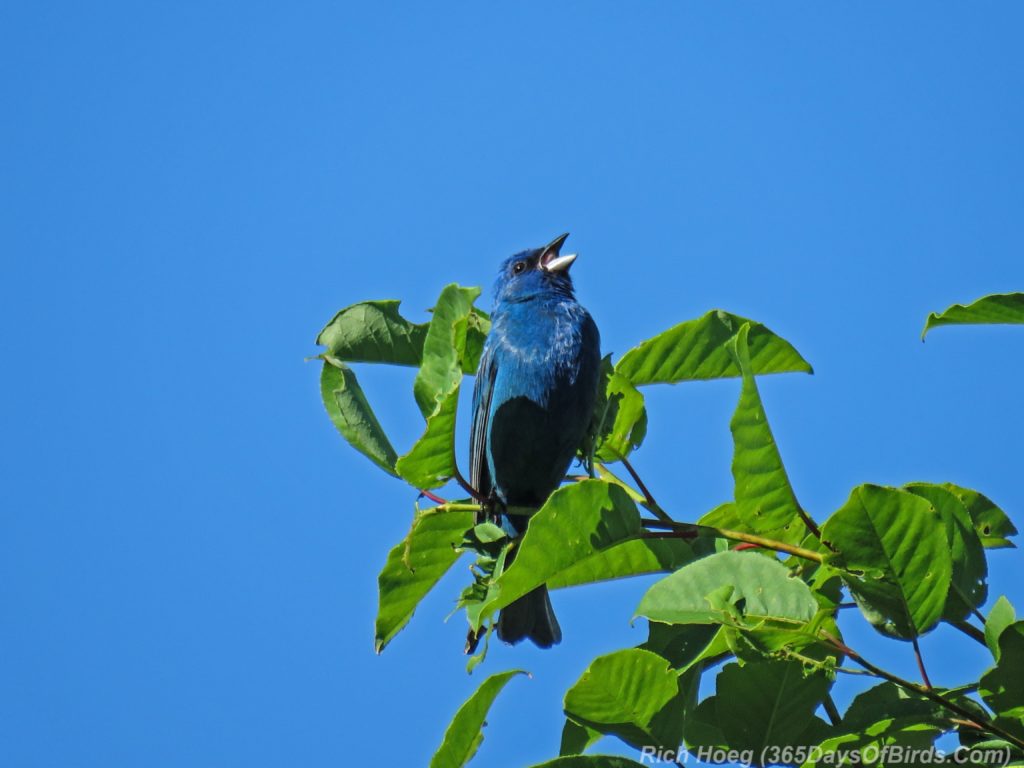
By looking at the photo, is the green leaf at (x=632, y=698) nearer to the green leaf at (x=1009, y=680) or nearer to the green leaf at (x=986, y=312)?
the green leaf at (x=1009, y=680)

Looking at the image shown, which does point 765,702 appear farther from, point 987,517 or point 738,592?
point 987,517

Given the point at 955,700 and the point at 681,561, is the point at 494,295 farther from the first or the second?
the point at 955,700

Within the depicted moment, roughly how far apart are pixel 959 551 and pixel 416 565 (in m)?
1.37

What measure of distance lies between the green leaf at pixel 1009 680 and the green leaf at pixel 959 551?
219 mm

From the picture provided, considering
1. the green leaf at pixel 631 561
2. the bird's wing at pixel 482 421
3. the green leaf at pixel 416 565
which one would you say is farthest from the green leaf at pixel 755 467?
the bird's wing at pixel 482 421

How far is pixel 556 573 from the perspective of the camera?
8.23 feet

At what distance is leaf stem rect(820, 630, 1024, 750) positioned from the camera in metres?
2.20

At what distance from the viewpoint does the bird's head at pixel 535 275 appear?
18.6ft

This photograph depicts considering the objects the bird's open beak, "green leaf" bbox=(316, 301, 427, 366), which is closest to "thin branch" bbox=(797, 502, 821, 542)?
"green leaf" bbox=(316, 301, 427, 366)

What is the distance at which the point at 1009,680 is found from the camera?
7.23 feet

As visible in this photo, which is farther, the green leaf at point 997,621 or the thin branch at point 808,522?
the thin branch at point 808,522

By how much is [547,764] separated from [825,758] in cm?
54

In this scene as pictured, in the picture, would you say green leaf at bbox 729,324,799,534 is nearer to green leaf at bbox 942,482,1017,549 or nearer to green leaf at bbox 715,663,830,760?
green leaf at bbox 715,663,830,760

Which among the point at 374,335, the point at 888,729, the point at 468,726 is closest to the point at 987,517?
the point at 888,729
